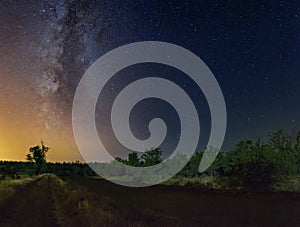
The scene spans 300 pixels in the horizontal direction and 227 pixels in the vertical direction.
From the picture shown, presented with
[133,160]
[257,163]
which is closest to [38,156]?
[133,160]

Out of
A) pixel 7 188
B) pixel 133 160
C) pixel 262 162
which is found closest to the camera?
pixel 7 188

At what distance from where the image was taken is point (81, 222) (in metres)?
13.7

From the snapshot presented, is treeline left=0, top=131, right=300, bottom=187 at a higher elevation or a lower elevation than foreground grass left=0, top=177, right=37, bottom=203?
higher

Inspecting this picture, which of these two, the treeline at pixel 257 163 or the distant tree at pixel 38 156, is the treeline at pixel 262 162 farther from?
the distant tree at pixel 38 156

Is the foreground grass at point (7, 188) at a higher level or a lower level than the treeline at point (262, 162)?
lower

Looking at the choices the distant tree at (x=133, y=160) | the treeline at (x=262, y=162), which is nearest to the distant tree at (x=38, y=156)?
the distant tree at (x=133, y=160)

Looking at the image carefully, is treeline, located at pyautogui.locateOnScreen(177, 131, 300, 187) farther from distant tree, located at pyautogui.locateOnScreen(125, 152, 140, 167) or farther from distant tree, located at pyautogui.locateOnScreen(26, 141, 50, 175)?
distant tree, located at pyautogui.locateOnScreen(26, 141, 50, 175)

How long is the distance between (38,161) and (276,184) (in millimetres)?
104365

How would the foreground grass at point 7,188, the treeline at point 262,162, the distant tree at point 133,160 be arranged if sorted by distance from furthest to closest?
the distant tree at point 133,160
the treeline at point 262,162
the foreground grass at point 7,188

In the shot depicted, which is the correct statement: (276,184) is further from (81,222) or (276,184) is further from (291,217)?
(81,222)

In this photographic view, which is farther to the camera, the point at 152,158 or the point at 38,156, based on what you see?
the point at 38,156

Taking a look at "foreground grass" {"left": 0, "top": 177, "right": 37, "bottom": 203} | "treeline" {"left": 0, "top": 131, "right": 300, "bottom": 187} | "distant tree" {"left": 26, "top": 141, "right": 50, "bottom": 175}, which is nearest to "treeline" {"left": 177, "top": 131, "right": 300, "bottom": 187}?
"treeline" {"left": 0, "top": 131, "right": 300, "bottom": 187}

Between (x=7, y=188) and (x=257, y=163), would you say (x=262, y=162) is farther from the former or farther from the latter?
(x=7, y=188)

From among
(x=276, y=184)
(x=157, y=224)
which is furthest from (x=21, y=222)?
(x=276, y=184)
